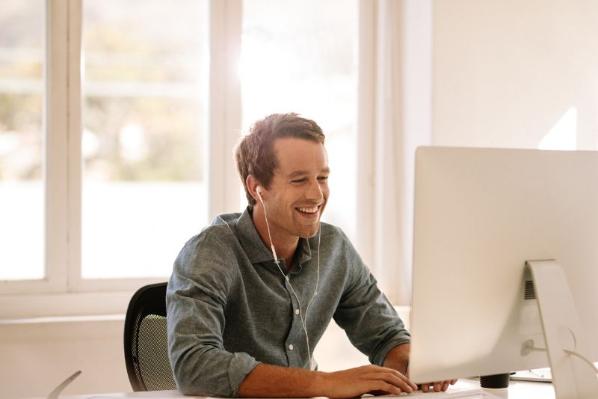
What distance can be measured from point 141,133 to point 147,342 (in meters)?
1.33

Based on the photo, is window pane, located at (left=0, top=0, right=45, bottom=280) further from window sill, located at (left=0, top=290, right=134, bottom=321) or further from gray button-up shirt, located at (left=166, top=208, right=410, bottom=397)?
gray button-up shirt, located at (left=166, top=208, right=410, bottom=397)

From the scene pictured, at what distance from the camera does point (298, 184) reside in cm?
186

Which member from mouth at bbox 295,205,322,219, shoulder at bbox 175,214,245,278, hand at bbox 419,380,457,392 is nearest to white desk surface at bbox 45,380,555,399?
hand at bbox 419,380,457,392

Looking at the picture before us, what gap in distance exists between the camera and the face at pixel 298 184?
185 centimetres

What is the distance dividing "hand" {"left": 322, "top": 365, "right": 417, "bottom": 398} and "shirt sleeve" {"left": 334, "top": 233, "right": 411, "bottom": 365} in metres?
0.35

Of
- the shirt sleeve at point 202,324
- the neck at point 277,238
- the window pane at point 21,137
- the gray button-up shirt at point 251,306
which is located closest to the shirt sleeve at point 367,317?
the gray button-up shirt at point 251,306

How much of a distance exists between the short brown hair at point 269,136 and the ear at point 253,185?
0.01 metres

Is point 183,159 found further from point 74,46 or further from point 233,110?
point 74,46

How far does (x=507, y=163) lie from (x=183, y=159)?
1894 millimetres

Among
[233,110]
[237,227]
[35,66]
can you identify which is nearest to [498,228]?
[237,227]

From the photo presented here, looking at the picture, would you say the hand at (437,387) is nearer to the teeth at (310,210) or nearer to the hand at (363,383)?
the hand at (363,383)

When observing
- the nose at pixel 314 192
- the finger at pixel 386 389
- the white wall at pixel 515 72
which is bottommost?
the finger at pixel 386 389

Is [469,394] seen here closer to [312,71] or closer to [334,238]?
[334,238]

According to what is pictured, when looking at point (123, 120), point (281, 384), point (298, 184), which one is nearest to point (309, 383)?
point (281, 384)
